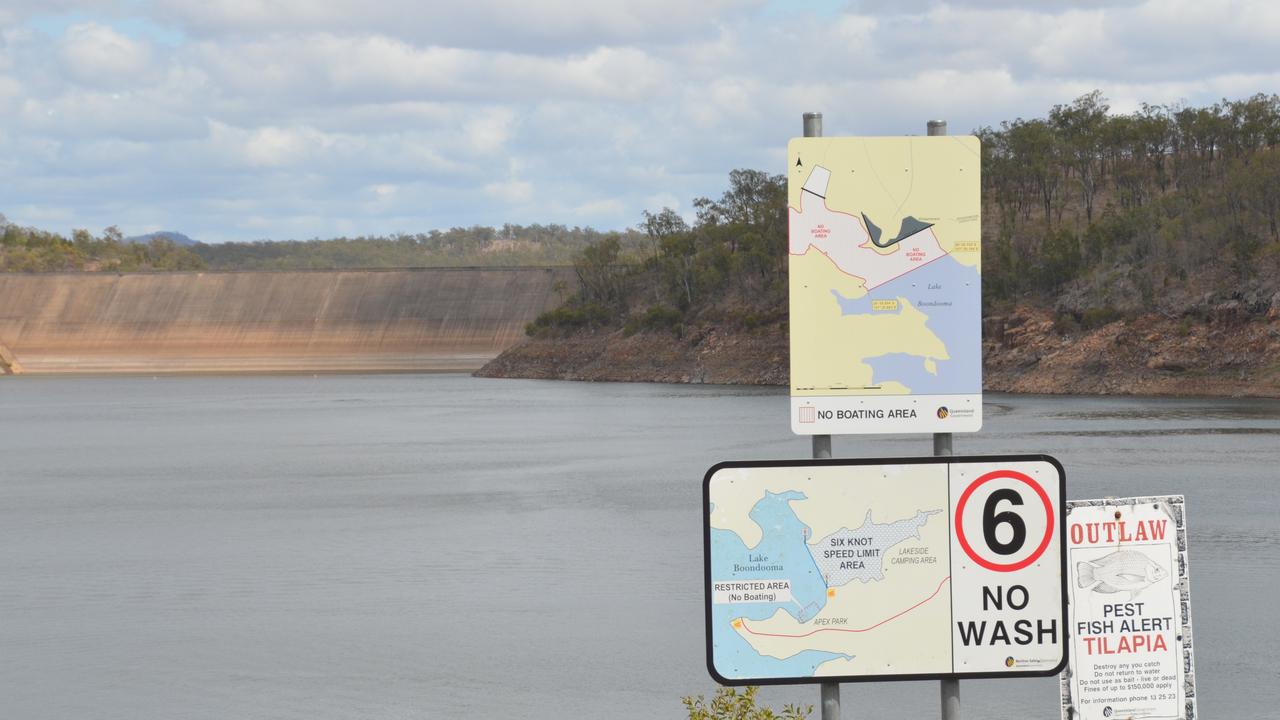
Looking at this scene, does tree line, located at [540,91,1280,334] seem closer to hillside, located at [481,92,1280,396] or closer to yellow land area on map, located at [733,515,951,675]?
hillside, located at [481,92,1280,396]

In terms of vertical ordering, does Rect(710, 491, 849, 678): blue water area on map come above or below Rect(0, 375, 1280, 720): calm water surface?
above

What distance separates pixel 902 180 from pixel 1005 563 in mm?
1086

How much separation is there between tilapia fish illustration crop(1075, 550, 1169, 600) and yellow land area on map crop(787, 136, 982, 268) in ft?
4.12

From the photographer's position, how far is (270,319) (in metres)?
97.3

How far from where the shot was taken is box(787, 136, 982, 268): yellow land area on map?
4.00 metres

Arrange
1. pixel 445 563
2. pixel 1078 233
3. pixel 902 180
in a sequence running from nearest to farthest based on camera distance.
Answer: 1. pixel 902 180
2. pixel 445 563
3. pixel 1078 233

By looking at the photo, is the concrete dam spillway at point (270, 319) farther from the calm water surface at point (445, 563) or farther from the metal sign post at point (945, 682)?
the metal sign post at point (945, 682)

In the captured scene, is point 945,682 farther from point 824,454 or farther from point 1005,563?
point 824,454

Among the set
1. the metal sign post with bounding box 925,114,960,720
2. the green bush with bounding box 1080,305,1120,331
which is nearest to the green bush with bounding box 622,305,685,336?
the green bush with bounding box 1080,305,1120,331

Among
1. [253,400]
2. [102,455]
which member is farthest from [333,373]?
[102,455]

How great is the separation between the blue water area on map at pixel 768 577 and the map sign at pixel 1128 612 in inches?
47.0

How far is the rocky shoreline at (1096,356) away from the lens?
49.8 metres

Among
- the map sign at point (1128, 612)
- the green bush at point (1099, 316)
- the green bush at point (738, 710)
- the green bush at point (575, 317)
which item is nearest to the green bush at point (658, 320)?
the green bush at point (575, 317)

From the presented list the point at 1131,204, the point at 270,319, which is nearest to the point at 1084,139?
the point at 1131,204
